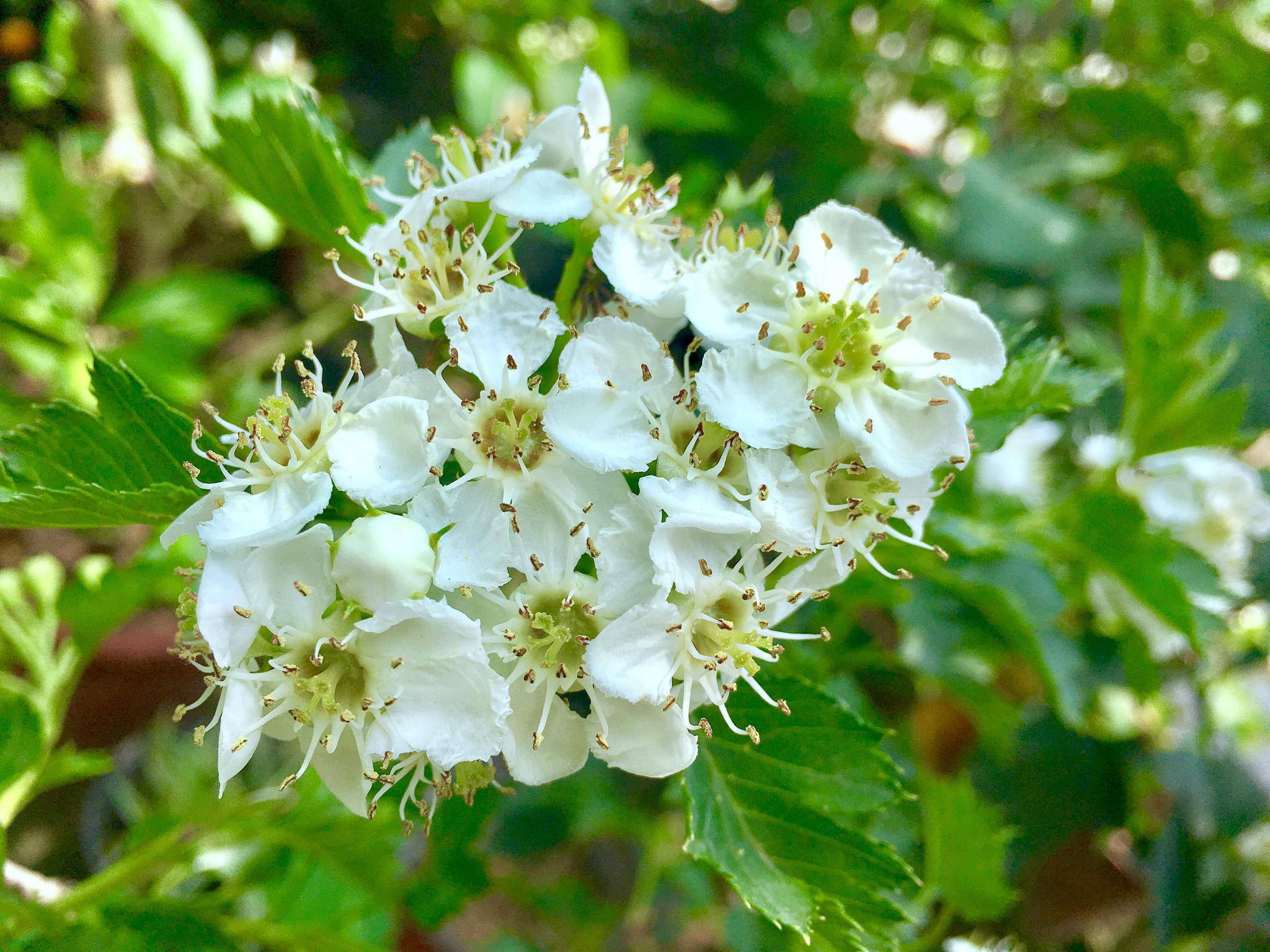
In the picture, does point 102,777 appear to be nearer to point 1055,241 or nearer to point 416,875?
point 416,875

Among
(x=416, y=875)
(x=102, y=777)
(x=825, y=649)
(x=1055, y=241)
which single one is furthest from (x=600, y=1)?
(x=102, y=777)

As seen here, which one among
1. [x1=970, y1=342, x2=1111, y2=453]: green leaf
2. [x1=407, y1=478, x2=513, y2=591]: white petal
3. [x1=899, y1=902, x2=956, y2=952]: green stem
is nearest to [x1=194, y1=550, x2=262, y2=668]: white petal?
[x1=407, y1=478, x2=513, y2=591]: white petal

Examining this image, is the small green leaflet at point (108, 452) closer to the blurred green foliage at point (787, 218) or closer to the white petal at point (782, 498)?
the blurred green foliage at point (787, 218)

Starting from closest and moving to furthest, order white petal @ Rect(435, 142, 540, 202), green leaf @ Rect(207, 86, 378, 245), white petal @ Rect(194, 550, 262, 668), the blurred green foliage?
white petal @ Rect(194, 550, 262, 668) < white petal @ Rect(435, 142, 540, 202) < green leaf @ Rect(207, 86, 378, 245) < the blurred green foliage

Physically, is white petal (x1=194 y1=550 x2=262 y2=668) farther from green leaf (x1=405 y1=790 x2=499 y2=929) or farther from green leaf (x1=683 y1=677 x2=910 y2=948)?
green leaf (x1=405 y1=790 x2=499 y2=929)

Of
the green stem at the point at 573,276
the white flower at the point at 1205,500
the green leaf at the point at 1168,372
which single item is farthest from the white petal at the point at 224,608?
the white flower at the point at 1205,500

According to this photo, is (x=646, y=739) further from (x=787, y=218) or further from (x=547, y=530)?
(x=787, y=218)
